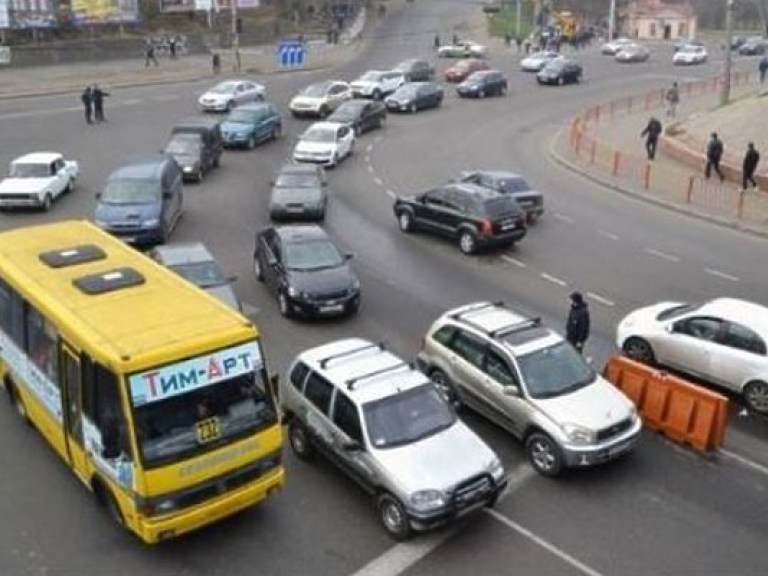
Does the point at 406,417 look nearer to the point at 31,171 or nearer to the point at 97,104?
the point at 31,171

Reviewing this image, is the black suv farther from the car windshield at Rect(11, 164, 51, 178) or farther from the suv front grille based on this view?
the car windshield at Rect(11, 164, 51, 178)

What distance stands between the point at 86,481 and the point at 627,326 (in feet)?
32.7

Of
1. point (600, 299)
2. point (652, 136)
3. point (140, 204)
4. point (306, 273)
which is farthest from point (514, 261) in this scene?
point (652, 136)

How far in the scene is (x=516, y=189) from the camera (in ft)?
89.7

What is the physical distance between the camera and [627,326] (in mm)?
17453

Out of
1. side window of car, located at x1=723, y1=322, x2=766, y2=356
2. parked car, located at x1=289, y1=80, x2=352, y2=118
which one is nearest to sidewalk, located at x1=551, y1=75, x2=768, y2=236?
parked car, located at x1=289, y1=80, x2=352, y2=118

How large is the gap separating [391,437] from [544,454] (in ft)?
8.20

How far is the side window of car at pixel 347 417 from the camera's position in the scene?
12.4m

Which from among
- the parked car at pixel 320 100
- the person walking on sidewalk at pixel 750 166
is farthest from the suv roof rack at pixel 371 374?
the parked car at pixel 320 100

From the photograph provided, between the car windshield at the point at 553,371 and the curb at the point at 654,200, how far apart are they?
14012 millimetres

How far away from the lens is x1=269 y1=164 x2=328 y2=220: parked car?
2630 centimetres

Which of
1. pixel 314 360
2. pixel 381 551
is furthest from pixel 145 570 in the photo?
pixel 314 360

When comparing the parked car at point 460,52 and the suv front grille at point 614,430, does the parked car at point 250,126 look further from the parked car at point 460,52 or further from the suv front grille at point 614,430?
the parked car at point 460,52

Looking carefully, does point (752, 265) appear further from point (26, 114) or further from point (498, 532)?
point (26, 114)
